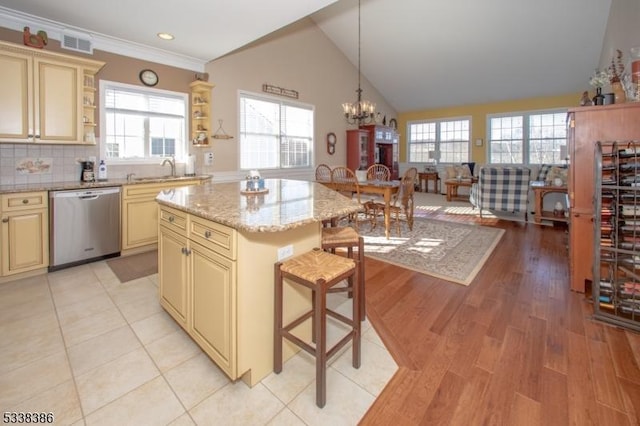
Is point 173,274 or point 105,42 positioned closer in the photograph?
point 173,274

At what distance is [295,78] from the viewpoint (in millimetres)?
6438

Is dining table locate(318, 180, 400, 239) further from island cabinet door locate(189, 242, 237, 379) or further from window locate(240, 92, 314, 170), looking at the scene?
island cabinet door locate(189, 242, 237, 379)

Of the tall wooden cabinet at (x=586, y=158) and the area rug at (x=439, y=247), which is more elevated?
the tall wooden cabinet at (x=586, y=158)

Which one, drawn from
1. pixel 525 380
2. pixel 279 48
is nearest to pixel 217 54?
pixel 279 48

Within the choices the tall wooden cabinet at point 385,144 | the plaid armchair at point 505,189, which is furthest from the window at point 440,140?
the plaid armchair at point 505,189

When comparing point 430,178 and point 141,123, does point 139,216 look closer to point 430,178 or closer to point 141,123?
point 141,123

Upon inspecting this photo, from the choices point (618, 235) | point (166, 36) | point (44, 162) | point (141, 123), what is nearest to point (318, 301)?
point (618, 235)

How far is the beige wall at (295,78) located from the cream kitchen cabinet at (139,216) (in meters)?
1.46

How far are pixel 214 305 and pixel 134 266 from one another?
7.37ft

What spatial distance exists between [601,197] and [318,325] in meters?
2.26

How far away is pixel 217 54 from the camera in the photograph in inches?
178

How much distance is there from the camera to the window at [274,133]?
5645 mm

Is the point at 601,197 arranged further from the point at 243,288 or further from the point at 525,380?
the point at 243,288

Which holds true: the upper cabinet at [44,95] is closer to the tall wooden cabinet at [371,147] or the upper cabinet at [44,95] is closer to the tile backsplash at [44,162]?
the tile backsplash at [44,162]
